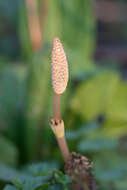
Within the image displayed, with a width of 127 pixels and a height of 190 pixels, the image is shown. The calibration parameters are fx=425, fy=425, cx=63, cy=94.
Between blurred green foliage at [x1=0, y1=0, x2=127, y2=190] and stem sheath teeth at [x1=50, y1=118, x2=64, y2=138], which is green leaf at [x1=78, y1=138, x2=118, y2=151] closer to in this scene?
blurred green foliage at [x1=0, y1=0, x2=127, y2=190]

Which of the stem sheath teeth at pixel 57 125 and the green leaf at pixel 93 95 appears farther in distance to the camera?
the green leaf at pixel 93 95

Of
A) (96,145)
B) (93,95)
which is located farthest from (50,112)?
(96,145)

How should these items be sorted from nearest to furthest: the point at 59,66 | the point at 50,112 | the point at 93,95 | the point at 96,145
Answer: the point at 59,66, the point at 96,145, the point at 50,112, the point at 93,95

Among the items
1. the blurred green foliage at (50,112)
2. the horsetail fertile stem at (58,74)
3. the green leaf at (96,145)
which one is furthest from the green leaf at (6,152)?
the horsetail fertile stem at (58,74)

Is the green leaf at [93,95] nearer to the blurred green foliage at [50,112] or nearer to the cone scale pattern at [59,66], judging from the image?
the blurred green foliage at [50,112]

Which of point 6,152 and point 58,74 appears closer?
point 58,74

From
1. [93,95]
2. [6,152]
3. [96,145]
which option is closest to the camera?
[96,145]

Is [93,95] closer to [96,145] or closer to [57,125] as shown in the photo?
[96,145]

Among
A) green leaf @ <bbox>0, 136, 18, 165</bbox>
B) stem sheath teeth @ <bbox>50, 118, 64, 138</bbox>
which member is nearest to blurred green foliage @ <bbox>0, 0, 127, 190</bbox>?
green leaf @ <bbox>0, 136, 18, 165</bbox>
